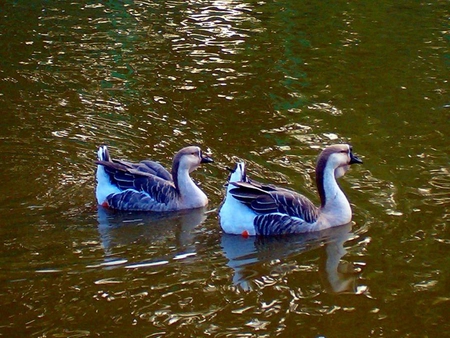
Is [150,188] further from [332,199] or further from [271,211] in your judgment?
[332,199]

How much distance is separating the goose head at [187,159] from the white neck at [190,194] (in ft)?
0.19

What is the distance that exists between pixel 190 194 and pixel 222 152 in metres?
1.47

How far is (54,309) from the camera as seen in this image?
27.1ft

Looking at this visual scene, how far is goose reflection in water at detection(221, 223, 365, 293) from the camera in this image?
9.10m

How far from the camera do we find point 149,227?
10.9 m

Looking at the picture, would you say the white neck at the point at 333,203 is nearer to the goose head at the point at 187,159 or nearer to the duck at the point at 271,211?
the duck at the point at 271,211

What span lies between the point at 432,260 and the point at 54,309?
13.5ft

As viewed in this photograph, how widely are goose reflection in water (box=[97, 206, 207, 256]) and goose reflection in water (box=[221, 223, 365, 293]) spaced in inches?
21.9

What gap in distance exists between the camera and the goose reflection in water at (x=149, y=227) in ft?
33.1

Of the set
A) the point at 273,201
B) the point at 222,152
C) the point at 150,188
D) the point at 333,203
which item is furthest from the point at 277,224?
the point at 222,152

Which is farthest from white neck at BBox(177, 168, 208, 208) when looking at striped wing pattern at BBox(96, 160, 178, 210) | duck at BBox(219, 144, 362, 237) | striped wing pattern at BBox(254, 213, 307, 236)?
striped wing pattern at BBox(254, 213, 307, 236)

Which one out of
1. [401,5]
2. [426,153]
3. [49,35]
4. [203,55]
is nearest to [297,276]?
[426,153]

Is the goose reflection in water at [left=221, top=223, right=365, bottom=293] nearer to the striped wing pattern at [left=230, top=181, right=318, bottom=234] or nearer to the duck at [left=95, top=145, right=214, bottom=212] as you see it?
the striped wing pattern at [left=230, top=181, right=318, bottom=234]

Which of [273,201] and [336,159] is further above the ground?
[336,159]
